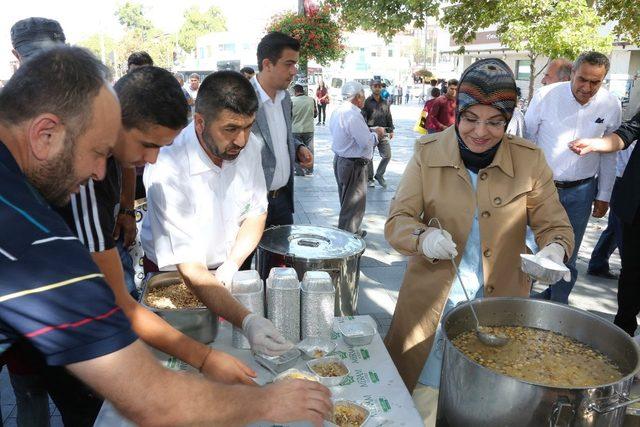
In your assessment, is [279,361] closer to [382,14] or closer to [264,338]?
[264,338]

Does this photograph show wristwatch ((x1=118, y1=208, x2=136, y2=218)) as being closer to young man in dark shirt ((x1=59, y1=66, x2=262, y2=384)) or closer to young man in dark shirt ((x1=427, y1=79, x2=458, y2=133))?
young man in dark shirt ((x1=59, y1=66, x2=262, y2=384))

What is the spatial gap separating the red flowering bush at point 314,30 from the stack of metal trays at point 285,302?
5.98 metres

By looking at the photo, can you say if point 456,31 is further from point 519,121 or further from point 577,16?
point 519,121

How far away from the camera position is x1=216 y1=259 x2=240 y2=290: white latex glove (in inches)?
77.7

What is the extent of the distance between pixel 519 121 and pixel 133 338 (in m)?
4.24

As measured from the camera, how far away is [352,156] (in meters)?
5.39

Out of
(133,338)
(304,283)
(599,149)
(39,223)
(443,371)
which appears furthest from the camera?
(599,149)

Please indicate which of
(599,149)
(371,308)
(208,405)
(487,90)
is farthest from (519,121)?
(208,405)

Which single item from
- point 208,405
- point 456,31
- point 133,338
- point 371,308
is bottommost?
point 371,308

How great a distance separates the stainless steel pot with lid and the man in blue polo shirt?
3.80 feet

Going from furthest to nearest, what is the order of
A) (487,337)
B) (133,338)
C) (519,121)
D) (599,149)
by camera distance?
(519,121) → (599,149) → (487,337) → (133,338)

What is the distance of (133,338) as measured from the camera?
0.96 meters

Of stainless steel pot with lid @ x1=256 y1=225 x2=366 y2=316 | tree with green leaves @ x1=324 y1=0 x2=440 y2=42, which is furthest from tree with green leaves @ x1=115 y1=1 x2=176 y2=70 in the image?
stainless steel pot with lid @ x1=256 y1=225 x2=366 y2=316

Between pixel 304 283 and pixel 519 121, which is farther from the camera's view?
pixel 519 121
